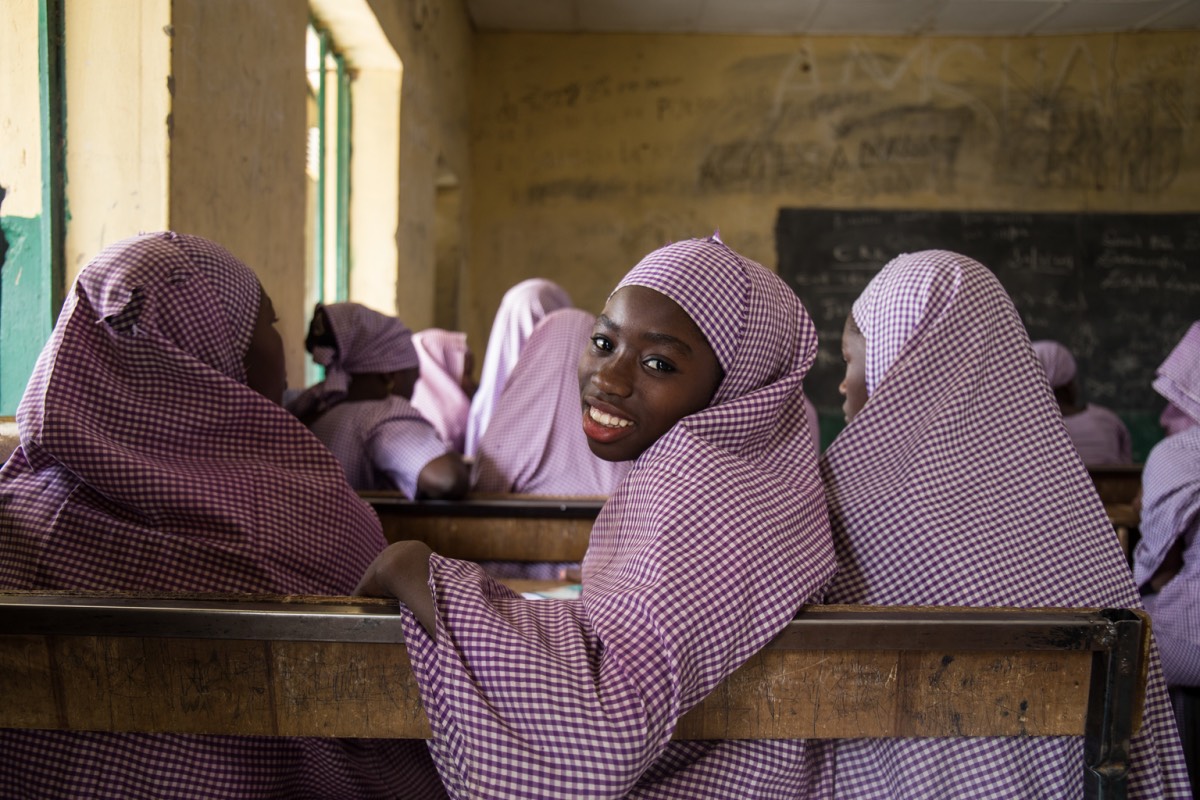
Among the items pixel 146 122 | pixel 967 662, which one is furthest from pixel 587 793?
pixel 146 122

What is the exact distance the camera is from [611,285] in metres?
6.92

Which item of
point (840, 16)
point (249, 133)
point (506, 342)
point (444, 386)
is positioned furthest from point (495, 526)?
point (840, 16)

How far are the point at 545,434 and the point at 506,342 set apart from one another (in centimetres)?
119

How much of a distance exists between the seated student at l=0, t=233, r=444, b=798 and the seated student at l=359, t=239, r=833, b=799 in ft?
1.10

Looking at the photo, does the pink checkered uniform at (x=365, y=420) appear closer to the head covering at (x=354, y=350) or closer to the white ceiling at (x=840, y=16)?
the head covering at (x=354, y=350)

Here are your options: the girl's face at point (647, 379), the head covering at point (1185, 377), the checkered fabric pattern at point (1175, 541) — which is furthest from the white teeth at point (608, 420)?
the head covering at point (1185, 377)

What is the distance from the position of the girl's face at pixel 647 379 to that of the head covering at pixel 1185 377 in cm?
197

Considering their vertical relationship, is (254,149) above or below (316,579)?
above

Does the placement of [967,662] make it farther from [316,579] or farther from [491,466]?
[491,466]

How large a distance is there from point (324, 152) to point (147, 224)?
8.46 feet

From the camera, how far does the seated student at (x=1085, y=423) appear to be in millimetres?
4145

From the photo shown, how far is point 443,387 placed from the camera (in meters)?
4.10

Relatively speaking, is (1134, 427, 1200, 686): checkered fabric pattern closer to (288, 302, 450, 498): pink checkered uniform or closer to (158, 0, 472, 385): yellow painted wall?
(288, 302, 450, 498): pink checkered uniform

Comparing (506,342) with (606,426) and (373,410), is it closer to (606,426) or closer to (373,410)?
(373,410)
